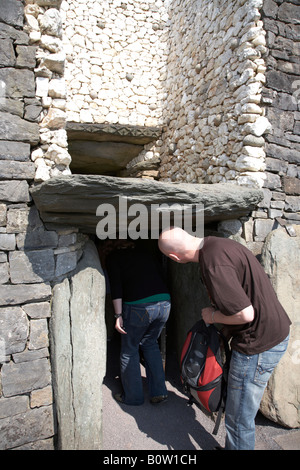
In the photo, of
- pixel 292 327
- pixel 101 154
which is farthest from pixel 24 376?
pixel 101 154

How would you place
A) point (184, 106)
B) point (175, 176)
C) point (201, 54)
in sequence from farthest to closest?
point (175, 176), point (184, 106), point (201, 54)

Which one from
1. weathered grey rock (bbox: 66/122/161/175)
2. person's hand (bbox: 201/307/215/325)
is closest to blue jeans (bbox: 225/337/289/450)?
person's hand (bbox: 201/307/215/325)

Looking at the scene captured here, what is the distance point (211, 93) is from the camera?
12.9ft

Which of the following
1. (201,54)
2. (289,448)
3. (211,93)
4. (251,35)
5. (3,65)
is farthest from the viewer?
(201,54)

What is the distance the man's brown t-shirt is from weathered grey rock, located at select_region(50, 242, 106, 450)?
104cm

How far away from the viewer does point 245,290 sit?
2.17 meters

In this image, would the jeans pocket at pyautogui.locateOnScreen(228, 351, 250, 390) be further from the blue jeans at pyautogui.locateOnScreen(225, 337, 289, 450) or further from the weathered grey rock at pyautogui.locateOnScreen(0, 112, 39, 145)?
the weathered grey rock at pyautogui.locateOnScreen(0, 112, 39, 145)

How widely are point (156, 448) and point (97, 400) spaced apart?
0.67 meters

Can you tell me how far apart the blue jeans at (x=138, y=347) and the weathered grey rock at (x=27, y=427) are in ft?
2.90

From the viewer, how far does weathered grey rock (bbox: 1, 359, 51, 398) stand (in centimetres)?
243

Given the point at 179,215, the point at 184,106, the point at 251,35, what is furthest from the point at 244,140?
the point at 184,106

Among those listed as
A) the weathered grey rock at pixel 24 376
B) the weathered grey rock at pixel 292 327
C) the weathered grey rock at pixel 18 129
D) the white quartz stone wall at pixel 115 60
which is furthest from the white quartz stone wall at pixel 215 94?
the weathered grey rock at pixel 24 376

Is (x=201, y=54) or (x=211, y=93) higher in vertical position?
(x=201, y=54)

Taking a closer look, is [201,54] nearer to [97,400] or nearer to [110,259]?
[110,259]
